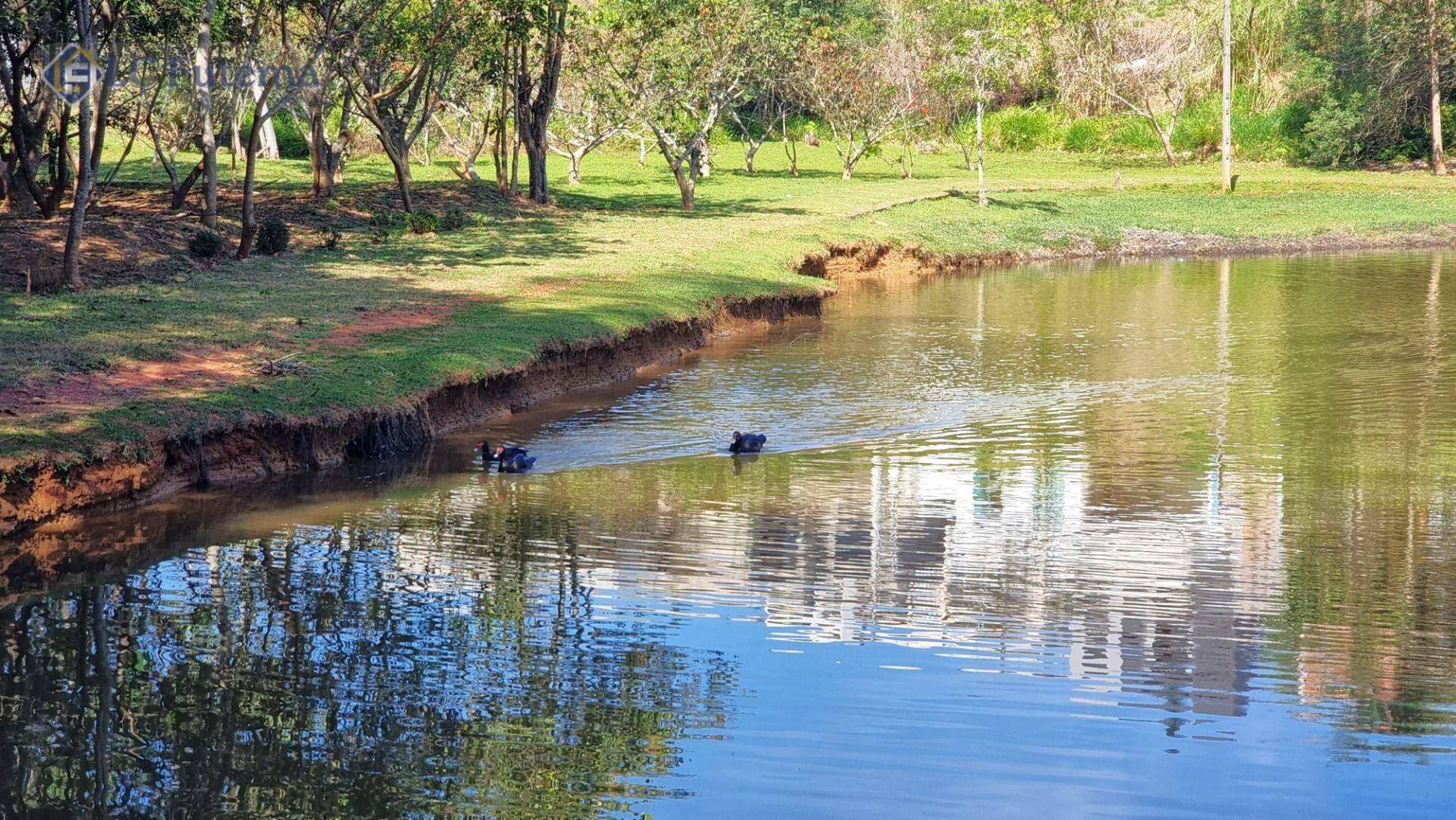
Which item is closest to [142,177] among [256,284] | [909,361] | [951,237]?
[256,284]

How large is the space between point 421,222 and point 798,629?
19374 mm

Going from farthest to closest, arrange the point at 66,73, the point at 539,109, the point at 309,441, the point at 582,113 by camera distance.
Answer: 1. the point at 582,113
2. the point at 539,109
3. the point at 66,73
4. the point at 309,441

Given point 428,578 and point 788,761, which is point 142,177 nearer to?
point 428,578

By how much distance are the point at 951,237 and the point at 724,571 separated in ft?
74.1

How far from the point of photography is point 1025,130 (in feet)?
180

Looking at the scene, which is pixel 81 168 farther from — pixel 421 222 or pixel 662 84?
pixel 662 84

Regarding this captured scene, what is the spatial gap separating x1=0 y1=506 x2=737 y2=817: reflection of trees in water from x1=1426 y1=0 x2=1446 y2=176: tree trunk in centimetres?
4064

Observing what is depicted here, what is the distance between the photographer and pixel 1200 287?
25906mm

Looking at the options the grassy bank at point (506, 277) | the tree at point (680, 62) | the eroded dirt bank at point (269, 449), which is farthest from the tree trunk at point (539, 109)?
the eroded dirt bank at point (269, 449)

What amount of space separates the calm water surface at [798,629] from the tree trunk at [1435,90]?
32.0 metres

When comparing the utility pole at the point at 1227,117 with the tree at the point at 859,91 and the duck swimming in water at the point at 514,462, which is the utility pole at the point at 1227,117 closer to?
the tree at the point at 859,91

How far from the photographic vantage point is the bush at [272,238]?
21781 mm

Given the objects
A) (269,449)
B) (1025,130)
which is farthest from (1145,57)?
(269,449)

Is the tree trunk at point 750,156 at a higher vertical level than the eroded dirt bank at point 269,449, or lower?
higher
